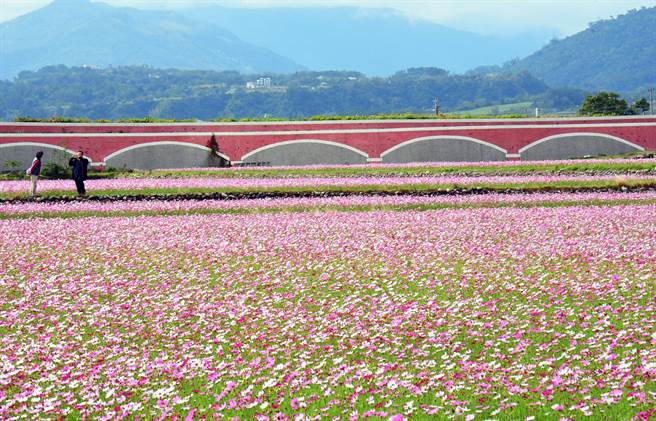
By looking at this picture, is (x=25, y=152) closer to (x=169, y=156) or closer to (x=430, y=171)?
(x=169, y=156)

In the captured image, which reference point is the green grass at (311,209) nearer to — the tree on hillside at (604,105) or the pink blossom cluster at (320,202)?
the pink blossom cluster at (320,202)

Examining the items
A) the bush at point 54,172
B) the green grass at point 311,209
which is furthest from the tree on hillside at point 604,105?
the green grass at point 311,209

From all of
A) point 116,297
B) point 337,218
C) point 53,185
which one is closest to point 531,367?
point 116,297

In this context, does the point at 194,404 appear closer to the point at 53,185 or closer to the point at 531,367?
the point at 531,367

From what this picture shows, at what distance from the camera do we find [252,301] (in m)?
15.4

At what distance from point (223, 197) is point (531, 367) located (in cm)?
2539

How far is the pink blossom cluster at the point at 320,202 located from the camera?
3097 centimetres

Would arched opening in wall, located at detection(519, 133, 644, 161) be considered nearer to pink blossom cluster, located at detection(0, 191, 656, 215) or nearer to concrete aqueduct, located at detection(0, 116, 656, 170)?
concrete aqueduct, located at detection(0, 116, 656, 170)

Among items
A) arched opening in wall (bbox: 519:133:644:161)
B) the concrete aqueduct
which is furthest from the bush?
arched opening in wall (bbox: 519:133:644:161)

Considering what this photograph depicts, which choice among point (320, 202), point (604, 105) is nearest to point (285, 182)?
point (320, 202)

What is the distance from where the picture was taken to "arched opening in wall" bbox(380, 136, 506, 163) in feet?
248

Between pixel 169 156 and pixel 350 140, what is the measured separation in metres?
15.4

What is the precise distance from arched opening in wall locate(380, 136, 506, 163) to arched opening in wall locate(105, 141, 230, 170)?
1459 centimetres

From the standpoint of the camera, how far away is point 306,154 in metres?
75.9
